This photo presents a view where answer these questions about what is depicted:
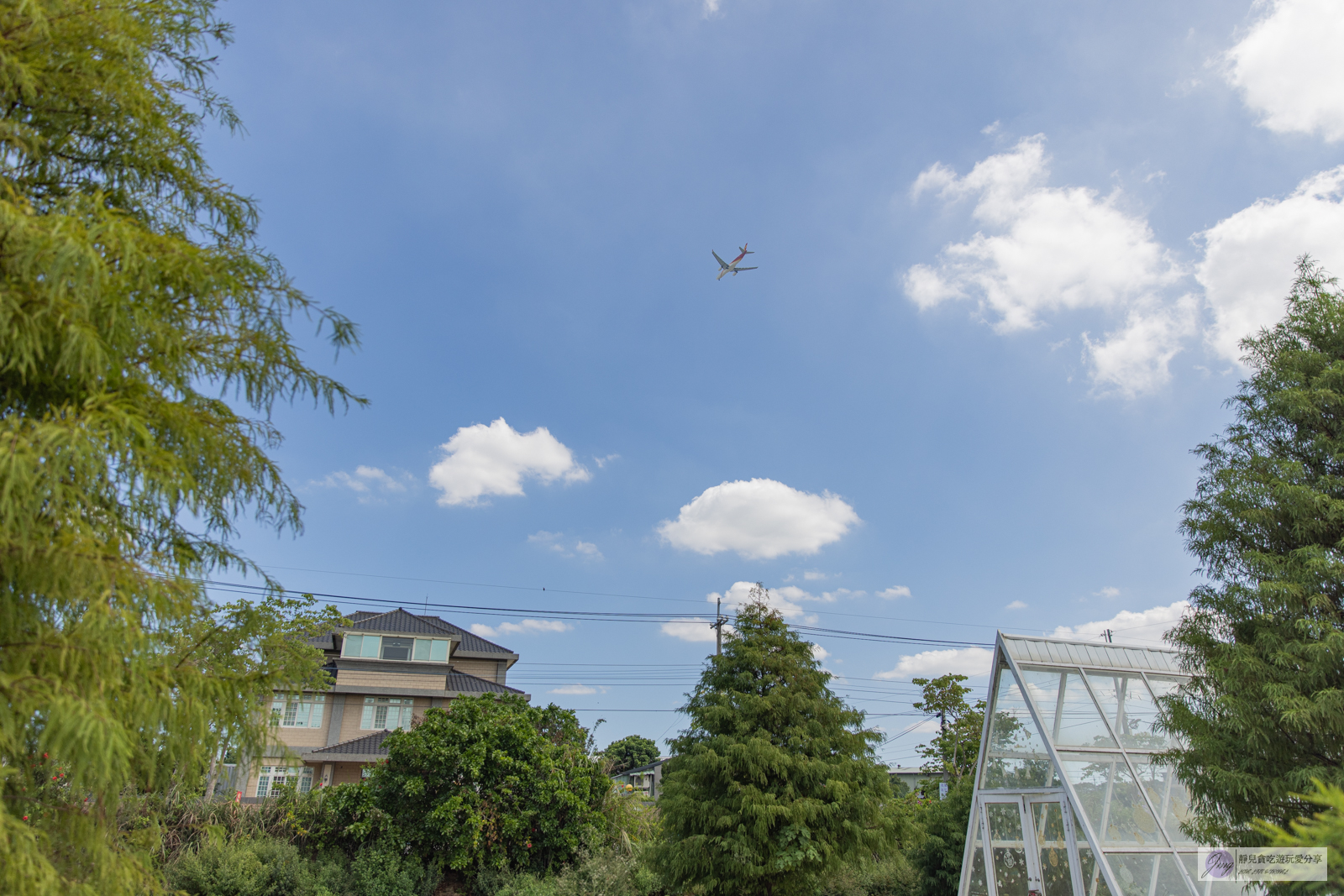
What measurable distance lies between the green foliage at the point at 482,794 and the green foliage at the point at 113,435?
12156 mm

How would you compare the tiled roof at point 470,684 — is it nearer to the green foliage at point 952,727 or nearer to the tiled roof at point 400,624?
the tiled roof at point 400,624

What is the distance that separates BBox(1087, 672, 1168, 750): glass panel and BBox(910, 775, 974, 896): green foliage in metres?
3.94

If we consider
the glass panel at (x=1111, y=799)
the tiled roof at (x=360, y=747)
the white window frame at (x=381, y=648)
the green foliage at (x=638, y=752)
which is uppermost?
the white window frame at (x=381, y=648)

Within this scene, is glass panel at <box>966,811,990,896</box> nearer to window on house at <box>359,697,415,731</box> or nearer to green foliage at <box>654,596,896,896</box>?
green foliage at <box>654,596,896,896</box>

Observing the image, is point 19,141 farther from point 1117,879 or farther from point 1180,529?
point 1117,879

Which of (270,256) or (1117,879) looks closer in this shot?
(270,256)

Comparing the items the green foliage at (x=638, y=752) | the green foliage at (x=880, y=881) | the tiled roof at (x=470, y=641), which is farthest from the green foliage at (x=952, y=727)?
the green foliage at (x=638, y=752)

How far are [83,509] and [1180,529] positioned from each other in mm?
11029

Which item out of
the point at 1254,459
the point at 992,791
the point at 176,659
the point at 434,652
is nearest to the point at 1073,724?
the point at 992,791

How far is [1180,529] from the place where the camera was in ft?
30.9

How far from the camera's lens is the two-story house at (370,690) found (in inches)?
1098

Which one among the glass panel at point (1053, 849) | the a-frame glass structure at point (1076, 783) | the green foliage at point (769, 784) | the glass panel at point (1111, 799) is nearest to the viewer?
the a-frame glass structure at point (1076, 783)

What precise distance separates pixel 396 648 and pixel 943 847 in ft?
73.1

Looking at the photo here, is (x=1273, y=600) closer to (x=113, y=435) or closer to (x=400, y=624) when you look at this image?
(x=113, y=435)
